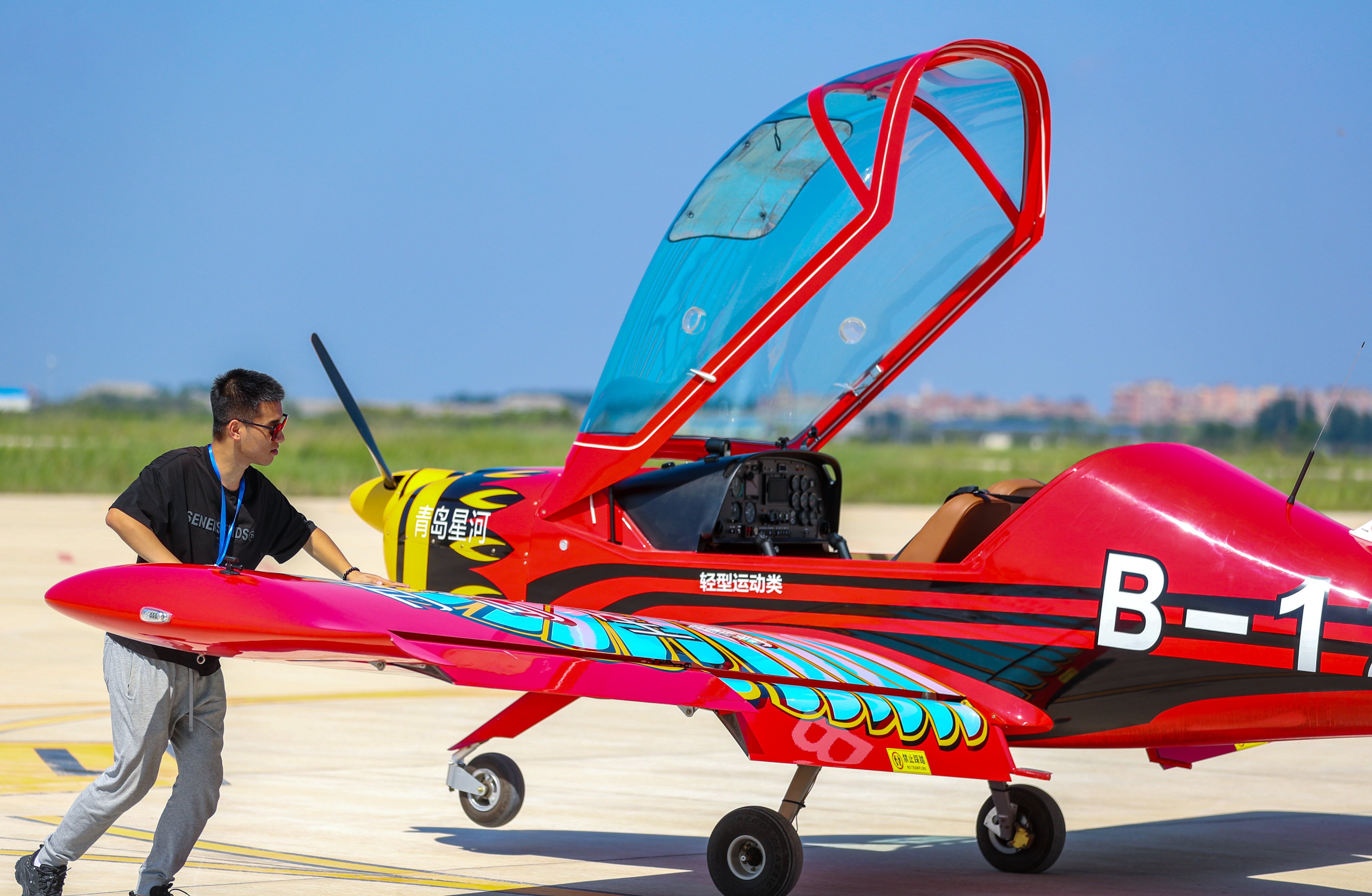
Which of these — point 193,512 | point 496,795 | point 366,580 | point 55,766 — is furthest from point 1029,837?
point 55,766

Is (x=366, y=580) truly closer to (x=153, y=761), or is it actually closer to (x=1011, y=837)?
(x=153, y=761)

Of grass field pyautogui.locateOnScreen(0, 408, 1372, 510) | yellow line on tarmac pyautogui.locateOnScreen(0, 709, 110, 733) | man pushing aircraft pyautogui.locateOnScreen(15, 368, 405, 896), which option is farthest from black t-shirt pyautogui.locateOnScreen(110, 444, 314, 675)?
grass field pyautogui.locateOnScreen(0, 408, 1372, 510)

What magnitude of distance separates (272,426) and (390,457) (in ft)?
149

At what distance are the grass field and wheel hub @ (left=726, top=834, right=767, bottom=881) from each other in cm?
3395

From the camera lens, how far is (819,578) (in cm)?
726

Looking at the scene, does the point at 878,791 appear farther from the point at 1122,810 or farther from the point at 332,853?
the point at 332,853

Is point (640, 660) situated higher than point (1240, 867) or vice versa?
point (640, 660)

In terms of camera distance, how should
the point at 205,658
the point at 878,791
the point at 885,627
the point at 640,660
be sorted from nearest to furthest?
A: the point at 205,658
the point at 640,660
the point at 885,627
the point at 878,791

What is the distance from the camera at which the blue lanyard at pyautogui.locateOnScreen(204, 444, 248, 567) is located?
6039mm

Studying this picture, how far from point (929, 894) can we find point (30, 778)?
5104 millimetres

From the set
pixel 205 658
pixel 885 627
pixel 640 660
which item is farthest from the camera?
pixel 885 627

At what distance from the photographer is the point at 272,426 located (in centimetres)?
607

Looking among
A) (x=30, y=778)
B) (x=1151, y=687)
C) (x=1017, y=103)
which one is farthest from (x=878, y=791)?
(x=30, y=778)

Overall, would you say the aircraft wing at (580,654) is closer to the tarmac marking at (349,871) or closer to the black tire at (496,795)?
the tarmac marking at (349,871)
